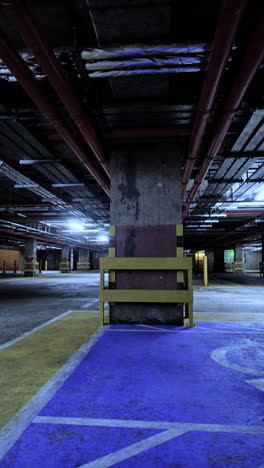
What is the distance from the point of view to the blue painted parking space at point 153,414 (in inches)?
54.5

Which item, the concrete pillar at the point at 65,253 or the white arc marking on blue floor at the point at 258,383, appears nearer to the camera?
the white arc marking on blue floor at the point at 258,383

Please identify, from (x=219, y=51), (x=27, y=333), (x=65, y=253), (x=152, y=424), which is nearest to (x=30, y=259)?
(x=65, y=253)

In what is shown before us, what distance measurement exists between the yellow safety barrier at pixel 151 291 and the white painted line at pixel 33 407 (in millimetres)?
1611

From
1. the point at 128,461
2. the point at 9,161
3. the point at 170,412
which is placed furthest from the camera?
the point at 9,161

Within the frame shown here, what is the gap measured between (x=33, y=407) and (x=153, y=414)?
0.89 m

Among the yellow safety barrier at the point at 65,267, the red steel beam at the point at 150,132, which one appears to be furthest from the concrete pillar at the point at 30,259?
the red steel beam at the point at 150,132

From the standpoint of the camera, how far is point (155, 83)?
4.06 m

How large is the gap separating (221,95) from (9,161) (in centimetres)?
626

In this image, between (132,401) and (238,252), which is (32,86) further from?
(238,252)

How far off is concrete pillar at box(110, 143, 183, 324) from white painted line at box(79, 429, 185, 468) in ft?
10.2

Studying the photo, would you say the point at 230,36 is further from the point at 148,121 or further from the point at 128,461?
the point at 128,461

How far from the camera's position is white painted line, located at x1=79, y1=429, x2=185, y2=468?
1324 mm

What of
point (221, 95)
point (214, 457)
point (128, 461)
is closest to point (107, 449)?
point (128, 461)

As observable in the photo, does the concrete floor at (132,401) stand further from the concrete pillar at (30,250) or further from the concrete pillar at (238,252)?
the concrete pillar at (238,252)
